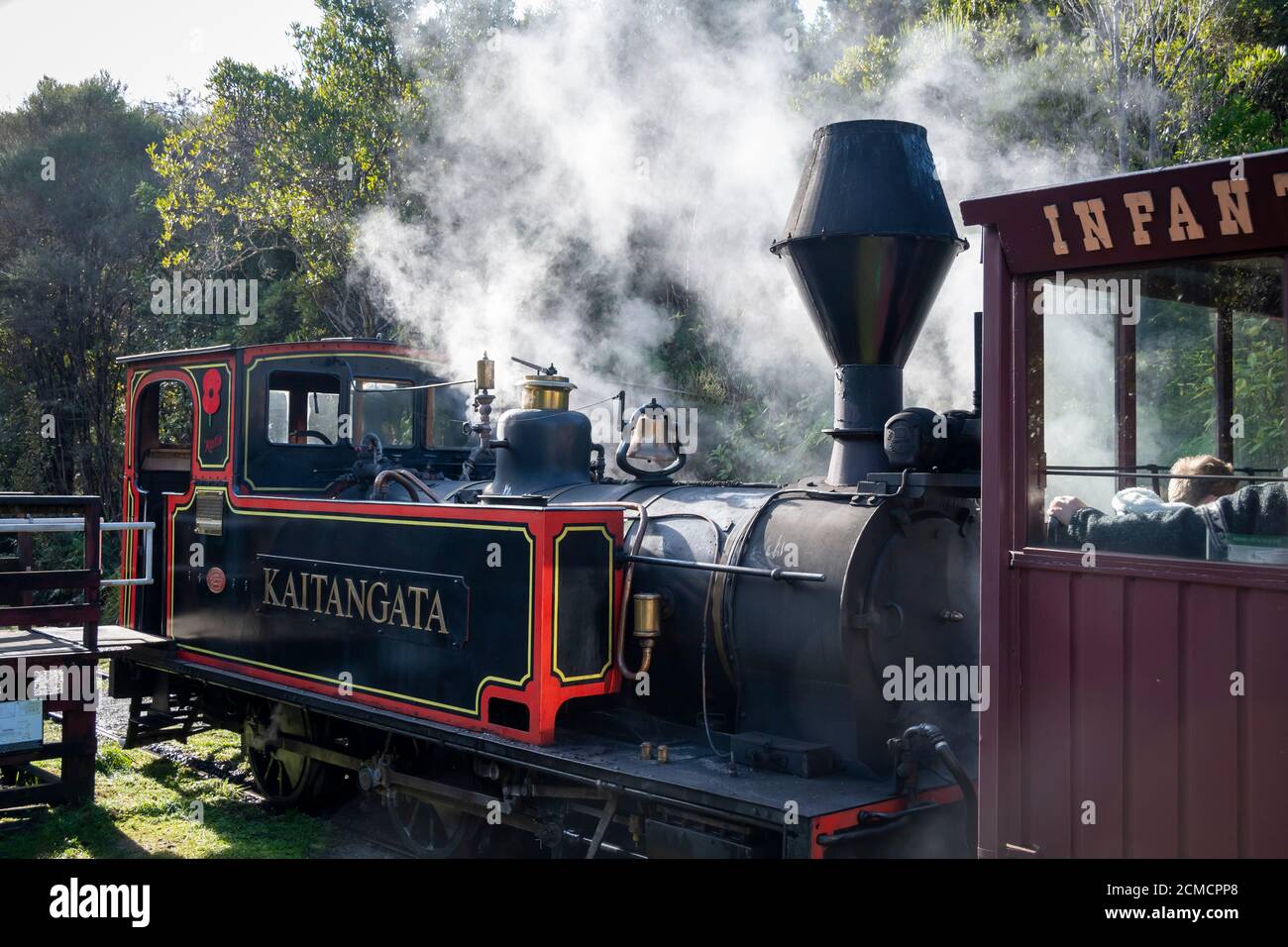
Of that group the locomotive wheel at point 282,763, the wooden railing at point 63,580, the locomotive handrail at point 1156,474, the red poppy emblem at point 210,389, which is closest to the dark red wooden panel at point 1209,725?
the locomotive handrail at point 1156,474

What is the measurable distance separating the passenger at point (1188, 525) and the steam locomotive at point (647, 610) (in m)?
1.04

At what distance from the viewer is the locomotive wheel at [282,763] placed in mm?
6430

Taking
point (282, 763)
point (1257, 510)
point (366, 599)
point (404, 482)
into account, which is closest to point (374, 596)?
point (366, 599)

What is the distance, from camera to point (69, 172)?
20.3 metres

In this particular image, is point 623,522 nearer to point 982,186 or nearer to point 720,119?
point 982,186

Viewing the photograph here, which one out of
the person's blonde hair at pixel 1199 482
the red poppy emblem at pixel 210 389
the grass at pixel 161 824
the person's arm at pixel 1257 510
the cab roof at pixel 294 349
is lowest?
the grass at pixel 161 824

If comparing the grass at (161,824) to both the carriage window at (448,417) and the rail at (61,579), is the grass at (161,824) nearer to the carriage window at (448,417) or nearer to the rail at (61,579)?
the rail at (61,579)

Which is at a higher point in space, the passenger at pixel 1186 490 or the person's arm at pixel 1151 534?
the passenger at pixel 1186 490

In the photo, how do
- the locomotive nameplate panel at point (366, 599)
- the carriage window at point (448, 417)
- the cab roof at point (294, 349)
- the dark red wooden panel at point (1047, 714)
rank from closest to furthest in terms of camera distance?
the dark red wooden panel at point (1047, 714)
the locomotive nameplate panel at point (366, 599)
the cab roof at point (294, 349)
the carriage window at point (448, 417)

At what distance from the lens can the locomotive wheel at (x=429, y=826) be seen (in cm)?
544

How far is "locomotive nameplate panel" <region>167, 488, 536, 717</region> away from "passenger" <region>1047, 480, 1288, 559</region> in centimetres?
230

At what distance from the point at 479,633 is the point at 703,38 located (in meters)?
10.7

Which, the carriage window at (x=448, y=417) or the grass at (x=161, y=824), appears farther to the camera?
the carriage window at (x=448, y=417)

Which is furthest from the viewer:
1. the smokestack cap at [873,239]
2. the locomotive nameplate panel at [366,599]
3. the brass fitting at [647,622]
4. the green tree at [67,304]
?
the green tree at [67,304]
